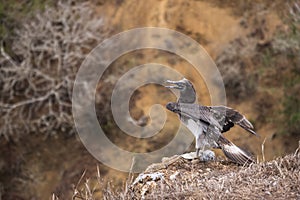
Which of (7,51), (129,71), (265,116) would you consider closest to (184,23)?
(129,71)

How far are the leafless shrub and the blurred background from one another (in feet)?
0.05

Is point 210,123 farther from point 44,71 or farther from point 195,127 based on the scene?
point 44,71

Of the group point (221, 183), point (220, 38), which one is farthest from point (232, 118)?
point (220, 38)

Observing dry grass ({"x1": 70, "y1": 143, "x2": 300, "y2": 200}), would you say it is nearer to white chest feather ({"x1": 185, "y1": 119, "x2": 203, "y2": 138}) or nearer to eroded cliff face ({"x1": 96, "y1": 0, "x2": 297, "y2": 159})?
white chest feather ({"x1": 185, "y1": 119, "x2": 203, "y2": 138})

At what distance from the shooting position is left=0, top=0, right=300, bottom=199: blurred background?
1179cm

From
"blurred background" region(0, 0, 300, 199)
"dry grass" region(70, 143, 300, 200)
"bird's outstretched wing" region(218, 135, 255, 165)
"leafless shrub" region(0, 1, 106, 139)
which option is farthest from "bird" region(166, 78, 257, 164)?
"leafless shrub" region(0, 1, 106, 139)

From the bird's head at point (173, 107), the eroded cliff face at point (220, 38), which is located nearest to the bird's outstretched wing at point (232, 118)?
the bird's head at point (173, 107)

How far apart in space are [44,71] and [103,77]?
954 mm

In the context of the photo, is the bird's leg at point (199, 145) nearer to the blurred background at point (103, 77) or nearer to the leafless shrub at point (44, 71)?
the blurred background at point (103, 77)

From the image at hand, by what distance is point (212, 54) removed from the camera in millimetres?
12281

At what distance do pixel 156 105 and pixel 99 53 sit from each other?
1278 millimetres

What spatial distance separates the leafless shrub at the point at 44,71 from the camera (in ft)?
39.2

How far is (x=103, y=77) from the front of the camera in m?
12.1

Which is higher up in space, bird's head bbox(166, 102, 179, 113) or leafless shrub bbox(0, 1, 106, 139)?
bird's head bbox(166, 102, 179, 113)
